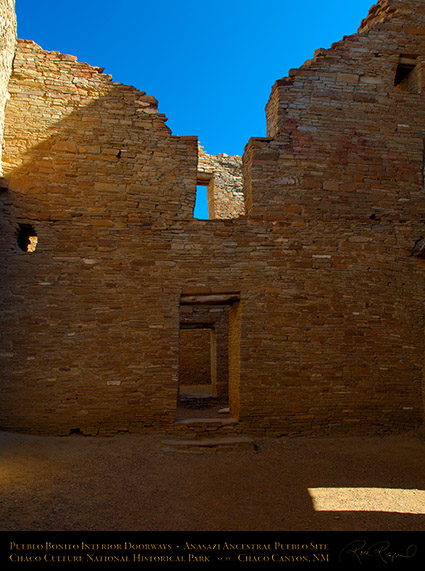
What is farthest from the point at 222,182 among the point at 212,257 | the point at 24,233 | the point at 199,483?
the point at 199,483

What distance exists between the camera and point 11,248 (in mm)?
6988

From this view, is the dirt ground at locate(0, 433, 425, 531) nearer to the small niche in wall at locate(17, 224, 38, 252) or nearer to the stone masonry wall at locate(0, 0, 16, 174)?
the small niche in wall at locate(17, 224, 38, 252)

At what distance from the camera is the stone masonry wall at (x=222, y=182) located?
45.8 ft

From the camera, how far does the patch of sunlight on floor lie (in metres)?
4.36

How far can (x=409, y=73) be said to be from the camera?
8.84m

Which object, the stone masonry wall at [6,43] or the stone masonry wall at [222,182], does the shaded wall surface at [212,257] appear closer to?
the stone masonry wall at [6,43]

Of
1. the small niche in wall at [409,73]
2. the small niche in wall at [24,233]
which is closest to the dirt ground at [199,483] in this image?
the small niche in wall at [24,233]

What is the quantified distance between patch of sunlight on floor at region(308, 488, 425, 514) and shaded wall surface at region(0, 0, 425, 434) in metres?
2.27

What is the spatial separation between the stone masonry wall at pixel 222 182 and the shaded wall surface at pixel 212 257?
5.87 metres

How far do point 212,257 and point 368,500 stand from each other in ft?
14.4

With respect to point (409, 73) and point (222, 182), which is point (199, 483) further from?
point (222, 182)

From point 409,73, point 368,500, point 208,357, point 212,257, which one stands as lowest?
point 368,500
